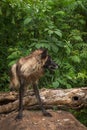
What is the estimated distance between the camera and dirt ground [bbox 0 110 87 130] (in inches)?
205

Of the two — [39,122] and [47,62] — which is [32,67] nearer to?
[47,62]

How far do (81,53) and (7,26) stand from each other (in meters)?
1.81

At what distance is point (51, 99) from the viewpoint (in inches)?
228

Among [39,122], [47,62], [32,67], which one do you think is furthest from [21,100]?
[47,62]

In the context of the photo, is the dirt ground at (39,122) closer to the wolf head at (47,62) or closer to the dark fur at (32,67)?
the dark fur at (32,67)

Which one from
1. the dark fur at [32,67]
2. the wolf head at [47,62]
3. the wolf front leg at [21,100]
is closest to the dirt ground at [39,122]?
the wolf front leg at [21,100]

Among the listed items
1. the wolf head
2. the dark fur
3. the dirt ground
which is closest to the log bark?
the dirt ground

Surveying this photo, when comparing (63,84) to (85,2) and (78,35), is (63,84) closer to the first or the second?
(78,35)

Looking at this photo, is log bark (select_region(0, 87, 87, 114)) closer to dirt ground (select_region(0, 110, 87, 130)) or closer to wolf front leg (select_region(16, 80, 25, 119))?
dirt ground (select_region(0, 110, 87, 130))

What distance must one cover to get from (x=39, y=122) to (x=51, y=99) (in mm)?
600

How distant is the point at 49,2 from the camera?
6797 millimetres

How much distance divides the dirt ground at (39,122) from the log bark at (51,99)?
184 millimetres

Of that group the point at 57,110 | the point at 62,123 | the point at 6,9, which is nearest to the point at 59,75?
the point at 57,110

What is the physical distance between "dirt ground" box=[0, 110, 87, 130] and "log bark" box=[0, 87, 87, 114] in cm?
18
